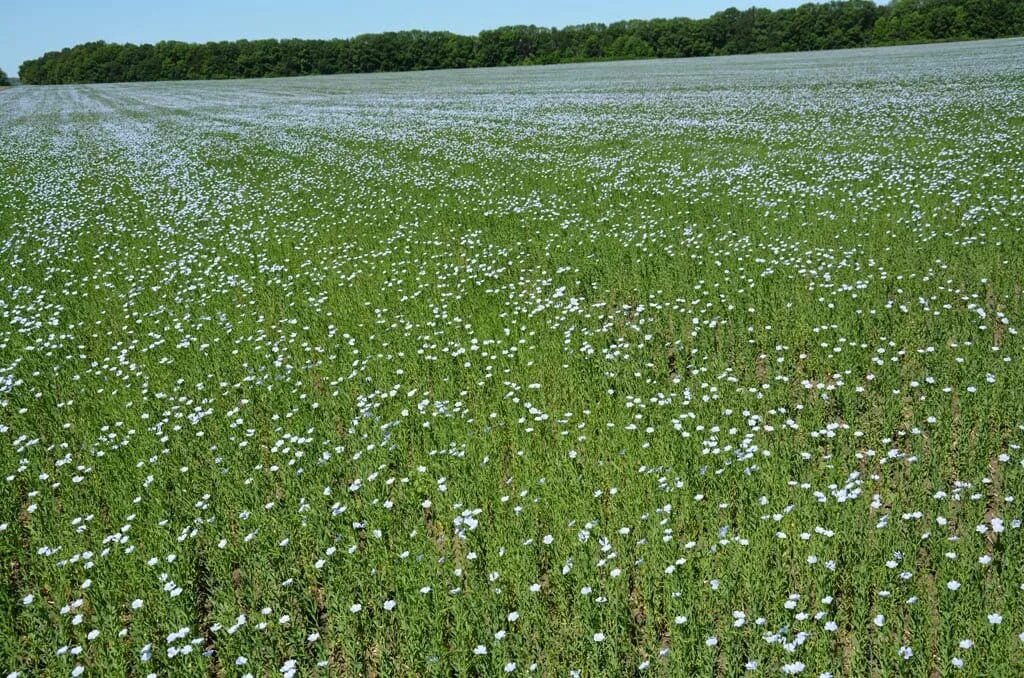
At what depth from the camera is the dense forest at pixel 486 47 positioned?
89.8m

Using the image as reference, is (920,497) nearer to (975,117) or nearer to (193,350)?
(193,350)

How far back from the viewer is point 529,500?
4.98 meters

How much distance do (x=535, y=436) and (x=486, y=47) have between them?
107 metres

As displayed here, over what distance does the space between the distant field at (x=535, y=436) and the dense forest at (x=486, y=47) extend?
290ft

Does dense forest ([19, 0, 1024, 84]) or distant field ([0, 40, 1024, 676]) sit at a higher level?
dense forest ([19, 0, 1024, 84])

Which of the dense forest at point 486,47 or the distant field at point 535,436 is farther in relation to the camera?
the dense forest at point 486,47

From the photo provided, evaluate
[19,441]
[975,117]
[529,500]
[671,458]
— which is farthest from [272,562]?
[975,117]

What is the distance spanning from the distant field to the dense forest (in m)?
88.5

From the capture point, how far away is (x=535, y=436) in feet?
19.3

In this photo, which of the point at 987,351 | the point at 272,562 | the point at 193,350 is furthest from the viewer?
the point at 193,350

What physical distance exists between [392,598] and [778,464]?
112 inches

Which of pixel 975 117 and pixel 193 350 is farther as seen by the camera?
pixel 975 117

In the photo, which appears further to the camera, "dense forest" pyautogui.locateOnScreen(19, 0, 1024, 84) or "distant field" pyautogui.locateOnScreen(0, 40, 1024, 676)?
"dense forest" pyautogui.locateOnScreen(19, 0, 1024, 84)

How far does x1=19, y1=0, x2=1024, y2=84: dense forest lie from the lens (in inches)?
3536
